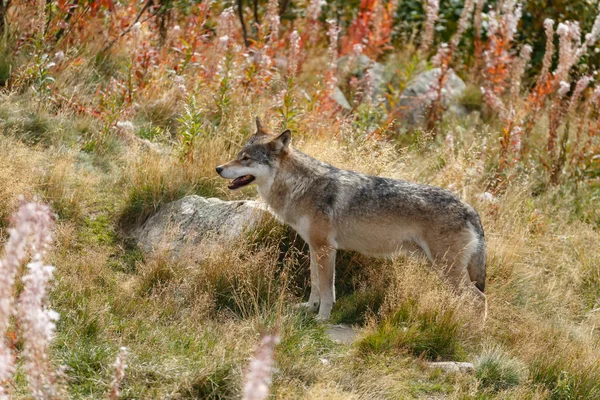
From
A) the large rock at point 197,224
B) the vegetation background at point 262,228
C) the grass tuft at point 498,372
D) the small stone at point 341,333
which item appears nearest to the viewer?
the vegetation background at point 262,228

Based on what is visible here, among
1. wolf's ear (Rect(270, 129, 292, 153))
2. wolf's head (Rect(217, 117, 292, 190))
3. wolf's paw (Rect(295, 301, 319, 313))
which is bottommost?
wolf's paw (Rect(295, 301, 319, 313))

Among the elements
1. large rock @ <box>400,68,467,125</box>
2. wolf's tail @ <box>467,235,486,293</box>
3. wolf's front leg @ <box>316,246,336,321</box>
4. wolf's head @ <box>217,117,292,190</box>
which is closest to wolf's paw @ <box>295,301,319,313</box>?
wolf's front leg @ <box>316,246,336,321</box>

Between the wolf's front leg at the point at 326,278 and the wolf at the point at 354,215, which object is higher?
the wolf at the point at 354,215

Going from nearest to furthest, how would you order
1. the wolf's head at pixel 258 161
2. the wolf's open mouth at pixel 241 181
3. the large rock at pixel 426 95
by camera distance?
the wolf's head at pixel 258 161, the wolf's open mouth at pixel 241 181, the large rock at pixel 426 95

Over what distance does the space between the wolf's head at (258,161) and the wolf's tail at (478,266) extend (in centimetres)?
180

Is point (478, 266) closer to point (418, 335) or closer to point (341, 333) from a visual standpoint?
point (418, 335)

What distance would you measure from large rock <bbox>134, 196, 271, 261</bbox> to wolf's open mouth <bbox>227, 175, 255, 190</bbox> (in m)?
0.42

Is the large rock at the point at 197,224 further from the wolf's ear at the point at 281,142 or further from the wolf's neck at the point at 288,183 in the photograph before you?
the wolf's ear at the point at 281,142

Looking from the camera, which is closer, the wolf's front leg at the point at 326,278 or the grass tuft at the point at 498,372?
the grass tuft at the point at 498,372

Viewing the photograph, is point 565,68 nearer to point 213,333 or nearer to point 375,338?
point 375,338

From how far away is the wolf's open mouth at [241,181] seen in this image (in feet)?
21.4

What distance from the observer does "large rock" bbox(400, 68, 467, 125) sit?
1093 cm

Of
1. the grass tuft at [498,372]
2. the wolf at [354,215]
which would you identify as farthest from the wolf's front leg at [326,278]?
the grass tuft at [498,372]

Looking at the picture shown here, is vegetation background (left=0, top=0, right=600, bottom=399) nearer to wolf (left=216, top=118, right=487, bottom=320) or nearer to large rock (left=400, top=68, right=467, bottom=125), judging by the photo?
large rock (left=400, top=68, right=467, bottom=125)
